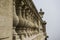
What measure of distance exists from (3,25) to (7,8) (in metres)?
0.19

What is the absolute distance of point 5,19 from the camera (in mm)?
1846

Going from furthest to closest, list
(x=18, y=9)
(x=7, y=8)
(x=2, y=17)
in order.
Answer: (x=18, y=9)
(x=7, y=8)
(x=2, y=17)

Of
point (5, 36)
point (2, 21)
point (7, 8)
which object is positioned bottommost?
point (5, 36)

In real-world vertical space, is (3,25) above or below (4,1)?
below

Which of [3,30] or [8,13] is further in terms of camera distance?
[8,13]

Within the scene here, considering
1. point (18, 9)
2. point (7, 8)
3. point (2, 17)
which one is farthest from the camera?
point (18, 9)

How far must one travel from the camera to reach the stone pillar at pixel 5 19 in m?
1.78

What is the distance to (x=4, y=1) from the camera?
1.84 m

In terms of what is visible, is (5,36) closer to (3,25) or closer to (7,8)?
(3,25)

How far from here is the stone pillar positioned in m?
1.78

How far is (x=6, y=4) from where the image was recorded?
74.0 inches

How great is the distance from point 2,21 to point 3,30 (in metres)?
0.08

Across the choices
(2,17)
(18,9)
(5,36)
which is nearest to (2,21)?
(2,17)

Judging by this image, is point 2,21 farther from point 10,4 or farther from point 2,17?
point 10,4
